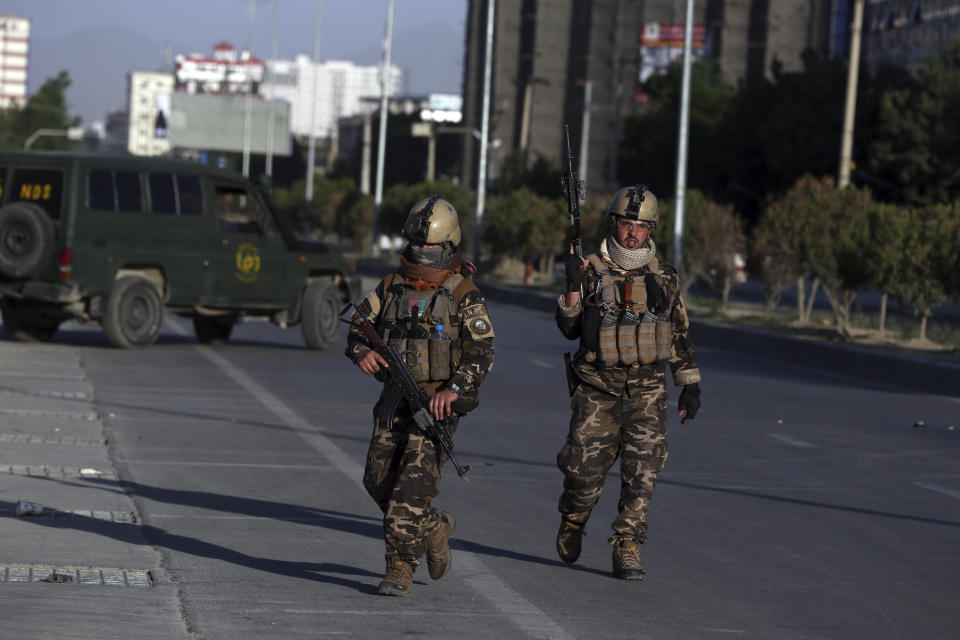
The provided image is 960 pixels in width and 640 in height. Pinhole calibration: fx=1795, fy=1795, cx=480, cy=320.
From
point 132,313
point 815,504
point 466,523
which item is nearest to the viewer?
point 466,523

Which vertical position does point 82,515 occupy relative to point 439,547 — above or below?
below

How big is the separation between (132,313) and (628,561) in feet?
44.7

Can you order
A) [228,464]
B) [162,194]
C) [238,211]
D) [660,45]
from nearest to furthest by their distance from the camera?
1. [228,464]
2. [162,194]
3. [238,211]
4. [660,45]

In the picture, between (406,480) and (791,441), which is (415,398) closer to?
(406,480)

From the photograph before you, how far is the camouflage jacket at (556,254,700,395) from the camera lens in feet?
25.1

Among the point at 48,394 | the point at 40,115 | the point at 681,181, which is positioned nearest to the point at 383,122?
the point at 681,181

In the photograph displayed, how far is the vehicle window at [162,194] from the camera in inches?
812

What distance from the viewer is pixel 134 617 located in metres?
6.48

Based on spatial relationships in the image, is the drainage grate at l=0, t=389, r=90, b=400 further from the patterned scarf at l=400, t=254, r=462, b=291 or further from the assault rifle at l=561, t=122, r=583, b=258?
the patterned scarf at l=400, t=254, r=462, b=291

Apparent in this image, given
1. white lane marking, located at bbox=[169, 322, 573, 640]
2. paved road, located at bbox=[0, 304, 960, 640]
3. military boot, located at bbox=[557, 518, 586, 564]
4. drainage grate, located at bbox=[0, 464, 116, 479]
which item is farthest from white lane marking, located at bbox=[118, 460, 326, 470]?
military boot, located at bbox=[557, 518, 586, 564]

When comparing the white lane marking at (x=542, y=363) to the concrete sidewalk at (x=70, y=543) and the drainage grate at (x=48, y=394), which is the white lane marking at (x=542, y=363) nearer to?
the drainage grate at (x=48, y=394)

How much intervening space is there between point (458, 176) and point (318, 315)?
110m

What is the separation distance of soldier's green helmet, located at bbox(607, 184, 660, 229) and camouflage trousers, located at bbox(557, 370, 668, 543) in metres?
0.71

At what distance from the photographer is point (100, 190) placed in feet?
66.3
